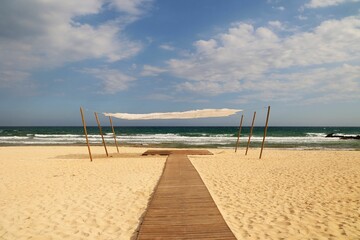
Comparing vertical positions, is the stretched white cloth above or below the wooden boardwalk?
above

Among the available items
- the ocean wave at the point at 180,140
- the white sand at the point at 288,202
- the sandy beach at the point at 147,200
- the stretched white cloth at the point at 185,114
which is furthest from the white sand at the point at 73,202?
the ocean wave at the point at 180,140

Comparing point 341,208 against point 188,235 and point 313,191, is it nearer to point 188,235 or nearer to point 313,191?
point 313,191

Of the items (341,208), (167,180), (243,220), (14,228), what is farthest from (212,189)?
(14,228)

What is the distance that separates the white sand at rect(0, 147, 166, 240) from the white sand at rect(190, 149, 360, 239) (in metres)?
2.01

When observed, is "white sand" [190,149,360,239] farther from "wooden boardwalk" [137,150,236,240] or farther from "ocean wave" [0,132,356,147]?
"ocean wave" [0,132,356,147]

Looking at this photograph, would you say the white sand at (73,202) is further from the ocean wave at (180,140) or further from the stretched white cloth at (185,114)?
the ocean wave at (180,140)

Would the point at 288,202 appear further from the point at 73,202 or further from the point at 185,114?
the point at 185,114

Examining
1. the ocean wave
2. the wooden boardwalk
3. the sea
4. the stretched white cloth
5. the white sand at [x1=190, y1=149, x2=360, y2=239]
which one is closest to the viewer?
the wooden boardwalk

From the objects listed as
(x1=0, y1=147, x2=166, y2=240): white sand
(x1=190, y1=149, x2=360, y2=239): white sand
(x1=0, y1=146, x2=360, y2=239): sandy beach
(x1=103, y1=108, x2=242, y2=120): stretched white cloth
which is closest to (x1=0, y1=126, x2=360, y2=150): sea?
(x1=103, y1=108, x2=242, y2=120): stretched white cloth

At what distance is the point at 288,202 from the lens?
6.38 meters

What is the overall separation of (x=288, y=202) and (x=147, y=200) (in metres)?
3.34

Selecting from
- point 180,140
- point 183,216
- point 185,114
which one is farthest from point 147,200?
point 180,140

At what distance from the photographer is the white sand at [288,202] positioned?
15.4ft

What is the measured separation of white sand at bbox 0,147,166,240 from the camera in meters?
4.78
